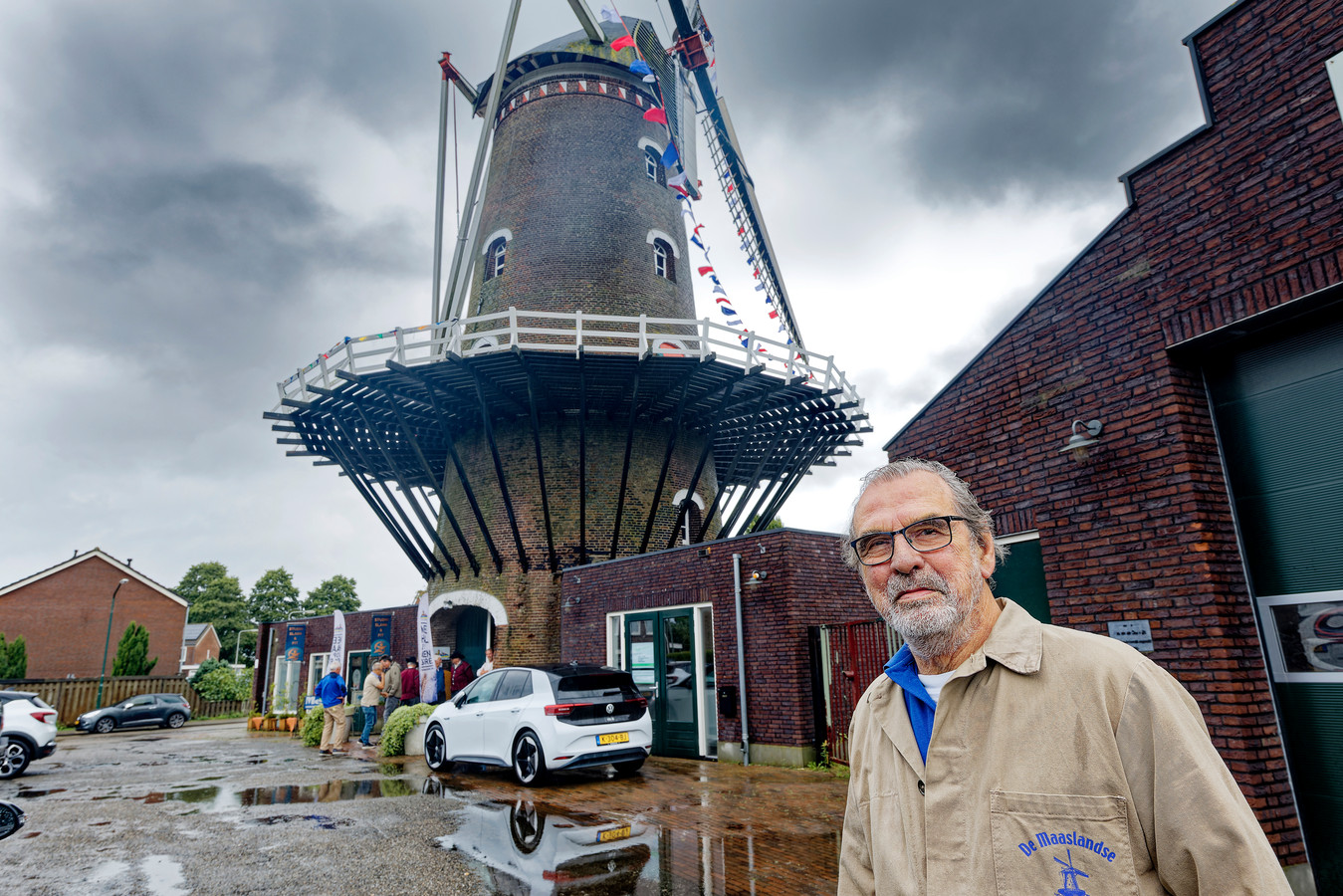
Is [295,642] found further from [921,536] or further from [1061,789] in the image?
[1061,789]

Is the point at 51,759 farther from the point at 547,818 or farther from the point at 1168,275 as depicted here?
the point at 1168,275

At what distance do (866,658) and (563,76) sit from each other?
1829 cm

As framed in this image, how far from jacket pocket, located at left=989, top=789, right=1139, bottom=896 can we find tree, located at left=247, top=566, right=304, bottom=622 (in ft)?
247

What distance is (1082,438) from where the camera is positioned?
19.1ft

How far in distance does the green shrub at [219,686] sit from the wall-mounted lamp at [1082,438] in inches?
1557

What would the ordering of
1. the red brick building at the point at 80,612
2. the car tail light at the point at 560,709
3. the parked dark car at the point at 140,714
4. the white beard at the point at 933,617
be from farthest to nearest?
the red brick building at the point at 80,612 < the parked dark car at the point at 140,714 < the car tail light at the point at 560,709 < the white beard at the point at 933,617

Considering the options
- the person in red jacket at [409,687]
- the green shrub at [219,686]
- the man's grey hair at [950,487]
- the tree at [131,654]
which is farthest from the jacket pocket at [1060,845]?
the green shrub at [219,686]

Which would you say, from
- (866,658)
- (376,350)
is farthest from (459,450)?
(866,658)

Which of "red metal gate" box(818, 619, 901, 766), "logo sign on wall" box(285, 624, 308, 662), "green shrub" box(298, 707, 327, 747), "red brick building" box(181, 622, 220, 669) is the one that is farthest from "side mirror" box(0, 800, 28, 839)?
"red brick building" box(181, 622, 220, 669)

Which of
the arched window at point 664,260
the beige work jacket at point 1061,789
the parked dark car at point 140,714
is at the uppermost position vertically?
the arched window at point 664,260

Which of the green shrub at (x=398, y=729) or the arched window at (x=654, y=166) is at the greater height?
the arched window at (x=654, y=166)

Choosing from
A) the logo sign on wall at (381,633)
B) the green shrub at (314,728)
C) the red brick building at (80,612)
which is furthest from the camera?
the red brick building at (80,612)

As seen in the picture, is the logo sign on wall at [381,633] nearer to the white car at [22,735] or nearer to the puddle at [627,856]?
the white car at [22,735]

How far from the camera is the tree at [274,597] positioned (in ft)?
221
